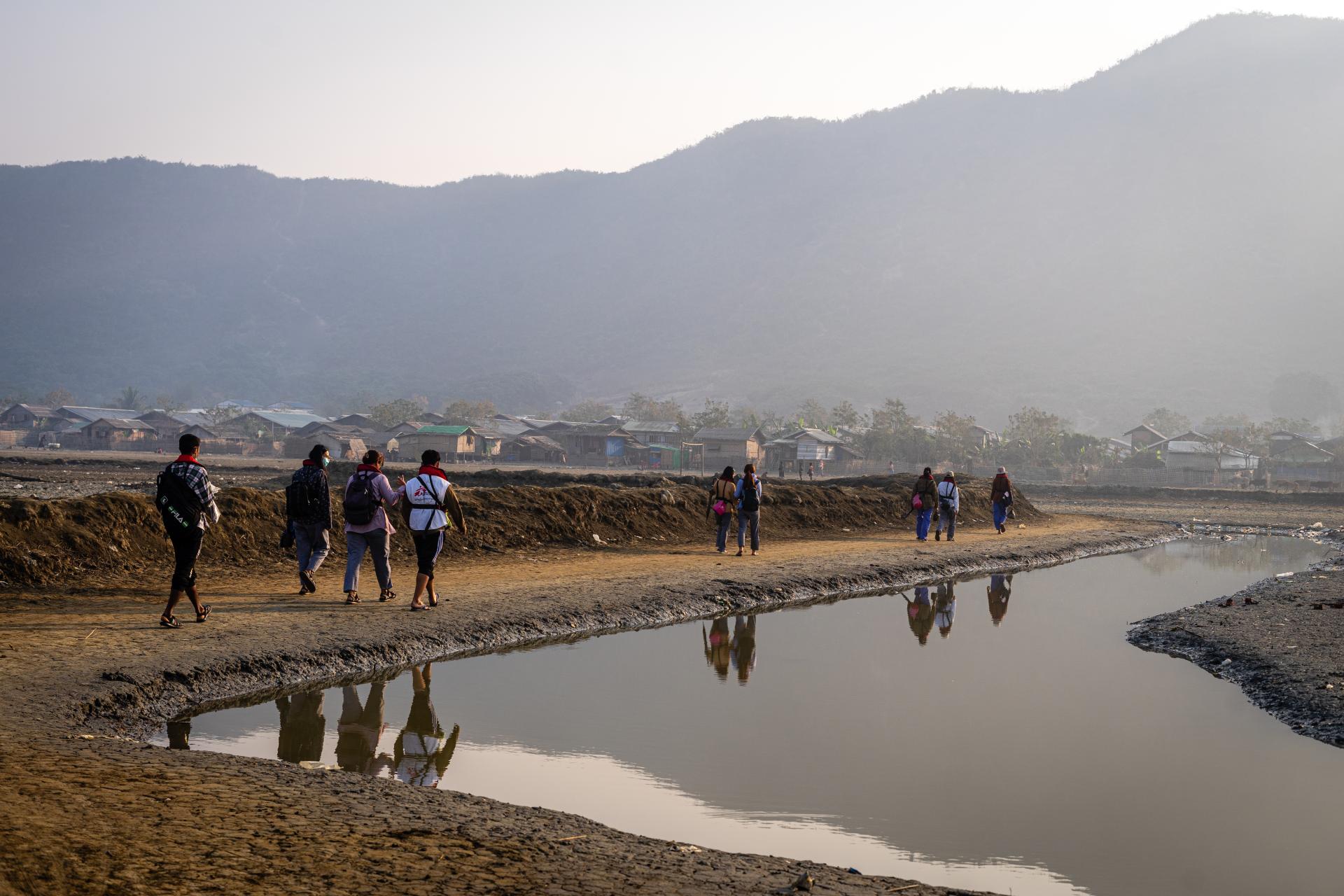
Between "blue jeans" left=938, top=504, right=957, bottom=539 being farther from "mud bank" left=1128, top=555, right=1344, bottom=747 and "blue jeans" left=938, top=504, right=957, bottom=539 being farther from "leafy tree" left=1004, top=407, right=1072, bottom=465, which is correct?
"leafy tree" left=1004, top=407, right=1072, bottom=465

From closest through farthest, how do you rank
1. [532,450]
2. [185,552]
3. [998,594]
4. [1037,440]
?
[185,552]
[998,594]
[1037,440]
[532,450]

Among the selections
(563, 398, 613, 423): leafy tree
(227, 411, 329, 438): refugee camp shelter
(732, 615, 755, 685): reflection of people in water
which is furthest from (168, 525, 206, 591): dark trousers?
(563, 398, 613, 423): leafy tree

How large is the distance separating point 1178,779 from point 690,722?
146 inches

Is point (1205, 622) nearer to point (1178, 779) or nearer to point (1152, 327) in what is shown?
point (1178, 779)

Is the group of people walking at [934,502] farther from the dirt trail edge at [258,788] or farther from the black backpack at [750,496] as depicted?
the dirt trail edge at [258,788]

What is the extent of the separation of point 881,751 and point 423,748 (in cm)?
341

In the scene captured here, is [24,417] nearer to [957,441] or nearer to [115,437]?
[115,437]

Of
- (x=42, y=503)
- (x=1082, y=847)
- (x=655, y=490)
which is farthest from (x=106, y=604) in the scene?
(x=655, y=490)

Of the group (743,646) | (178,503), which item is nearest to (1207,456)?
(743,646)

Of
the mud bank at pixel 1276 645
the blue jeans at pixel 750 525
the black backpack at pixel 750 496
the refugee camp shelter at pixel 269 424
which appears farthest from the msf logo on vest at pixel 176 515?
the refugee camp shelter at pixel 269 424

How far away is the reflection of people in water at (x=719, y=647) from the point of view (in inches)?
473

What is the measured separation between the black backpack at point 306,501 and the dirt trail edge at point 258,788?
1.00 metres

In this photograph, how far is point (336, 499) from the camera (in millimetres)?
20156

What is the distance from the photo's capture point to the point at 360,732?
28.7 ft
